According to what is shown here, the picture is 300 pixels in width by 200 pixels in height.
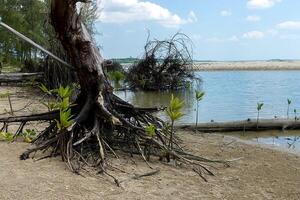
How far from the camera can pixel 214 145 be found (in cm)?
880

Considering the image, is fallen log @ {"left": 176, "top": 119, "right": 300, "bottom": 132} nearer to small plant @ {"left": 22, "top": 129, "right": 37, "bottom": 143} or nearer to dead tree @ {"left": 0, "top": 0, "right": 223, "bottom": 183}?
dead tree @ {"left": 0, "top": 0, "right": 223, "bottom": 183}

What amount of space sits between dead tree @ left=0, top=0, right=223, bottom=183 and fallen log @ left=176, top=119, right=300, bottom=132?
3376 millimetres

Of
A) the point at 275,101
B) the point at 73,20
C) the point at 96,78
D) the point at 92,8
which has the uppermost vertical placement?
the point at 92,8

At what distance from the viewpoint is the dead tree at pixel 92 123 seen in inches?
266

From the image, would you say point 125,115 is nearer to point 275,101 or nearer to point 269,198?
point 269,198

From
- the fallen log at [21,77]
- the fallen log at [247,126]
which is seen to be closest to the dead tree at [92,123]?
the fallen log at [247,126]

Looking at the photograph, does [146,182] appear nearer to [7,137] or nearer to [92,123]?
[92,123]

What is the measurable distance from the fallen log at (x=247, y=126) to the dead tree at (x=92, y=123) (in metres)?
3.38

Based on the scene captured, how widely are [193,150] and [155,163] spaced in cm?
150

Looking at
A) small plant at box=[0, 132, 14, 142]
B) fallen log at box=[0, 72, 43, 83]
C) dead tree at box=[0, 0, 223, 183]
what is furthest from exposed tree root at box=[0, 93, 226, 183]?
fallen log at box=[0, 72, 43, 83]

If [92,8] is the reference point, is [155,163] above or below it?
below

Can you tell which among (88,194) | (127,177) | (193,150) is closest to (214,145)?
(193,150)

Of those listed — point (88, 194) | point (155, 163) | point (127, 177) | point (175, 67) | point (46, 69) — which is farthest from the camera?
point (175, 67)

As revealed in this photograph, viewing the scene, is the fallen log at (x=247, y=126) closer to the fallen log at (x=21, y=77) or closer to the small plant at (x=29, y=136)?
the small plant at (x=29, y=136)
